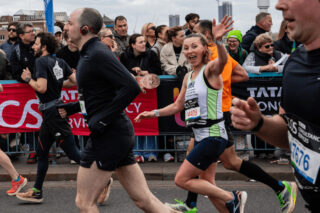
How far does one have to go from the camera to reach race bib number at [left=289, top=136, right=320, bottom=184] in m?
2.45

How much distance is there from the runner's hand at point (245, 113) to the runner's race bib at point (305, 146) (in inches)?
6.9

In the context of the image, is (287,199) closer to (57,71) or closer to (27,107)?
(57,71)

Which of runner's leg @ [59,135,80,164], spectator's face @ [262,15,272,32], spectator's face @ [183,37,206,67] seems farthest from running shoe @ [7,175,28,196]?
spectator's face @ [262,15,272,32]

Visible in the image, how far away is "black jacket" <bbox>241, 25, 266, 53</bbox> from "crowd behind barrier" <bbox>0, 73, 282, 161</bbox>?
1321mm

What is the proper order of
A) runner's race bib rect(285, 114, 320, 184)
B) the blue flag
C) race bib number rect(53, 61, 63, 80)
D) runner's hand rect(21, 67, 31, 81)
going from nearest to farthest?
runner's race bib rect(285, 114, 320, 184) → race bib number rect(53, 61, 63, 80) → runner's hand rect(21, 67, 31, 81) → the blue flag

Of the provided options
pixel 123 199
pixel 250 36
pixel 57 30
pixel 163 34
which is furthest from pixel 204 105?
pixel 57 30

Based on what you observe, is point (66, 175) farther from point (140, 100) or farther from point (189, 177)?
point (189, 177)

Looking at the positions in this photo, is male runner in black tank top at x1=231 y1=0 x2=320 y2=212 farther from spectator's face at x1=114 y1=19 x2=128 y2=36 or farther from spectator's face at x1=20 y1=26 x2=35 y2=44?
spectator's face at x1=114 y1=19 x2=128 y2=36

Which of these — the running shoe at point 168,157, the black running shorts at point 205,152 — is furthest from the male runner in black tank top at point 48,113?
the running shoe at point 168,157

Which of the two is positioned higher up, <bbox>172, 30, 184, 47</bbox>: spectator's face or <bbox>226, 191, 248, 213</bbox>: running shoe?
<bbox>172, 30, 184, 47</bbox>: spectator's face

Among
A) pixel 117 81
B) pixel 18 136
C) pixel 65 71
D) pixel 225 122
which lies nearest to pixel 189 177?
pixel 225 122

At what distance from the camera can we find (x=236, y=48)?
9250 millimetres

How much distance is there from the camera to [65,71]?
6.88 metres

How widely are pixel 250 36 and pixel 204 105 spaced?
203 inches
